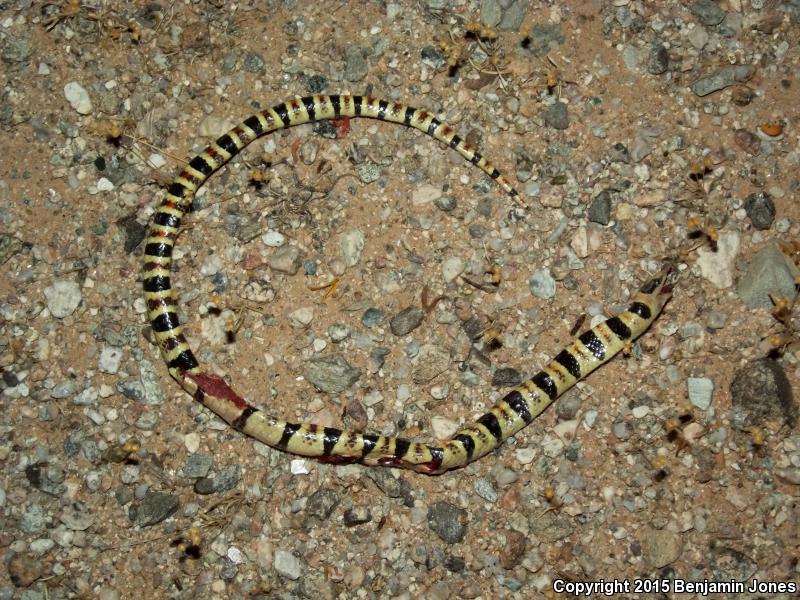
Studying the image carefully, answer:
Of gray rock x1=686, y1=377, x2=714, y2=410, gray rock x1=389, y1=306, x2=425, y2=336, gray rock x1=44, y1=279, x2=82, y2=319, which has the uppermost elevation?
gray rock x1=686, y1=377, x2=714, y2=410

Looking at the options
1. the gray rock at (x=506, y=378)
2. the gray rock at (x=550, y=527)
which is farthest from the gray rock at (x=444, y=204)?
the gray rock at (x=550, y=527)

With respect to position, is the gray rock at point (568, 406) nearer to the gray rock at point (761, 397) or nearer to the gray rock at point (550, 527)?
the gray rock at point (550, 527)

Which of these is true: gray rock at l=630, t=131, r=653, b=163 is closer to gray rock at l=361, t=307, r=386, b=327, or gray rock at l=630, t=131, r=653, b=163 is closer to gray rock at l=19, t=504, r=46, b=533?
gray rock at l=361, t=307, r=386, b=327

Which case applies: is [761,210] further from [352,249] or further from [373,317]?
[352,249]

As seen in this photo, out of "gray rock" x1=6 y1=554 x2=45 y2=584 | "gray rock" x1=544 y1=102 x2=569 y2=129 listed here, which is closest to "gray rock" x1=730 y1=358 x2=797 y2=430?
"gray rock" x1=544 y1=102 x2=569 y2=129

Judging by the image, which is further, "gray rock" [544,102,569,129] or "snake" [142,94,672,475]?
"gray rock" [544,102,569,129]

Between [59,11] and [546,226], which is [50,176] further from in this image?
[546,226]
